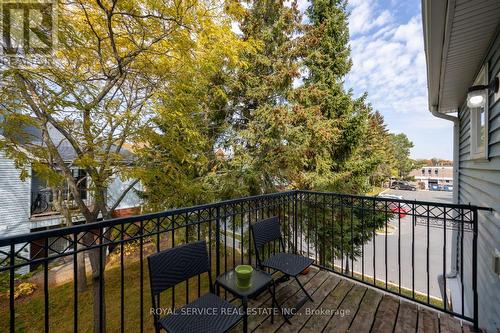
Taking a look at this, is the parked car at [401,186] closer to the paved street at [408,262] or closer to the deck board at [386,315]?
the paved street at [408,262]

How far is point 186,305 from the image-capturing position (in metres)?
1.85

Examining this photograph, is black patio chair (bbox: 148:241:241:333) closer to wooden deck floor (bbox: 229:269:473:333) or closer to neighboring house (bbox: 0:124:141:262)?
wooden deck floor (bbox: 229:269:473:333)

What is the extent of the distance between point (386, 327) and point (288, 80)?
6.59 meters

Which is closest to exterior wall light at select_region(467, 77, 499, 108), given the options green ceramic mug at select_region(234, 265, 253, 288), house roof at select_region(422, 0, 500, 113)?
house roof at select_region(422, 0, 500, 113)

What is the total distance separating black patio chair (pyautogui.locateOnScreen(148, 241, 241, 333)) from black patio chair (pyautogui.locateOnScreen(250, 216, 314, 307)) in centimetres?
77

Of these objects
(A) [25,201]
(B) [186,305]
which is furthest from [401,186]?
(A) [25,201]

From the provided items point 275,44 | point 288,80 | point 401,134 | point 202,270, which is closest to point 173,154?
point 202,270

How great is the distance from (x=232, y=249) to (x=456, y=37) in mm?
6323

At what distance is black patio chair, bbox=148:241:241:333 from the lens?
1.62 m

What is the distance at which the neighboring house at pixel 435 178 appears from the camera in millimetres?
39500

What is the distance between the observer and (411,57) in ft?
16.6

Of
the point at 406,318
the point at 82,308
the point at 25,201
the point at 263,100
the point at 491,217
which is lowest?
the point at 82,308

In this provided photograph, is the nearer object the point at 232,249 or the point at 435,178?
the point at 232,249

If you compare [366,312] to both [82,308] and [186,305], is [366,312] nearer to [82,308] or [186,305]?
[186,305]
